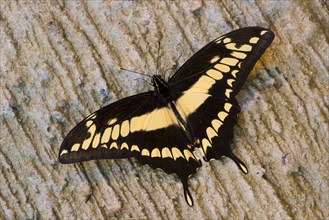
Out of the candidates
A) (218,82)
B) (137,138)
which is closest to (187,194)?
(137,138)

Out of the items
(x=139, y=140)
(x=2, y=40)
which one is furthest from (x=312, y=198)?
(x=2, y=40)

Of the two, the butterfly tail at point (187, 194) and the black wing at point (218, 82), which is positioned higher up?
the black wing at point (218, 82)

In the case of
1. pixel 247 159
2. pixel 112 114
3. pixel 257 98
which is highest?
pixel 112 114

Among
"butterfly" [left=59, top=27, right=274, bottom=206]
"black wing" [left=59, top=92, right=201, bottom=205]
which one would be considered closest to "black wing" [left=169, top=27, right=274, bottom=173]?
"butterfly" [left=59, top=27, right=274, bottom=206]

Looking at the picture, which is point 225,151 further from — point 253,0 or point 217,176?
point 253,0

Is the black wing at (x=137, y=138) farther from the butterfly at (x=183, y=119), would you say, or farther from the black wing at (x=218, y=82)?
the black wing at (x=218, y=82)

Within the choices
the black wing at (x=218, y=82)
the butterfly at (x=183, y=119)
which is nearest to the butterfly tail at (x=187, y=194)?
the butterfly at (x=183, y=119)

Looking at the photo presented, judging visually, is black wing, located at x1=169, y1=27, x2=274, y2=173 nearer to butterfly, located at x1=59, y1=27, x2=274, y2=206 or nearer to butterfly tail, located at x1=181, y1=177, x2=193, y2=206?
butterfly, located at x1=59, y1=27, x2=274, y2=206
